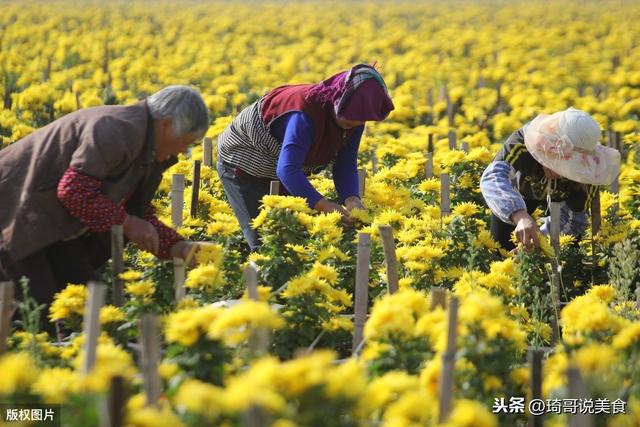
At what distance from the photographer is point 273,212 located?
396 cm

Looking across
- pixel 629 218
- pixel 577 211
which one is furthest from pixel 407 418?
pixel 629 218

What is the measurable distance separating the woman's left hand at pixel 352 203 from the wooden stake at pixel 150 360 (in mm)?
2270

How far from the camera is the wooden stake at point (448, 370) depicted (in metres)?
2.40

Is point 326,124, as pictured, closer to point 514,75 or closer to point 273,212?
point 273,212

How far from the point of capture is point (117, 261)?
345 centimetres

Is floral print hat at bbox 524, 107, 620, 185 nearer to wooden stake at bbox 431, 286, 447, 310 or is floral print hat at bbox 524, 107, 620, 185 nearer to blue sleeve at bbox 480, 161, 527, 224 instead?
blue sleeve at bbox 480, 161, 527, 224

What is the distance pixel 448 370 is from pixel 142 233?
4.64 feet

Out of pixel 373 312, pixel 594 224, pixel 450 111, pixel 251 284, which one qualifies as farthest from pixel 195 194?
pixel 450 111

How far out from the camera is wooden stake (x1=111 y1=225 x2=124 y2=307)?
11.2 ft

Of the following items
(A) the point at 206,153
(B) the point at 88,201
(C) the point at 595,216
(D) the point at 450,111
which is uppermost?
(B) the point at 88,201

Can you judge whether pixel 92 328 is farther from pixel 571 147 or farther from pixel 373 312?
pixel 571 147

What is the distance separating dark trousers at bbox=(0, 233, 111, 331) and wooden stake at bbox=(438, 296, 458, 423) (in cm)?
161

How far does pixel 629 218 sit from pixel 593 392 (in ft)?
10.7

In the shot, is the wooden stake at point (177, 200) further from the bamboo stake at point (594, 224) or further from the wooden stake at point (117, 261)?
the bamboo stake at point (594, 224)
